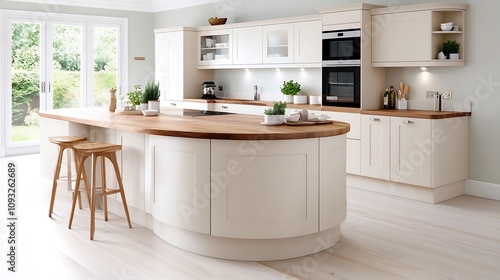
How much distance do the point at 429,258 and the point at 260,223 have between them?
50.7 inches

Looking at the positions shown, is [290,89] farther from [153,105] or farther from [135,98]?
[135,98]

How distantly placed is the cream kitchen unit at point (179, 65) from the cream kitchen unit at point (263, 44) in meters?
0.16

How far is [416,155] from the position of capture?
18.5 feet

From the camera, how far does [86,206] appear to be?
5.37 metres

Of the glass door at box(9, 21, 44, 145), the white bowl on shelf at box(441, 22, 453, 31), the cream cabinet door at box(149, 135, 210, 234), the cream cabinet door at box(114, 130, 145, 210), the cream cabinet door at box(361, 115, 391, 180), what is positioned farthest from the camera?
the glass door at box(9, 21, 44, 145)

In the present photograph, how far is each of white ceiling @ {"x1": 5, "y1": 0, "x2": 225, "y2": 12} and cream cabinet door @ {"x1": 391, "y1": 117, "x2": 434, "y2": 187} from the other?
14.7ft

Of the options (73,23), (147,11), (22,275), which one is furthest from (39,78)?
(22,275)

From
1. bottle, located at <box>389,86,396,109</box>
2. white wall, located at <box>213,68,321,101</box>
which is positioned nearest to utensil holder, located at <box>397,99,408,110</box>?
bottle, located at <box>389,86,396,109</box>

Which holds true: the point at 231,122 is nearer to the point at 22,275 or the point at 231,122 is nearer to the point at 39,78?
the point at 22,275

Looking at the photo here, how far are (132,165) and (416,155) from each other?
2998mm

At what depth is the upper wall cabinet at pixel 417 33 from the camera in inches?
222

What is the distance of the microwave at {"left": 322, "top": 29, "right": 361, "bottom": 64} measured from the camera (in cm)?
616

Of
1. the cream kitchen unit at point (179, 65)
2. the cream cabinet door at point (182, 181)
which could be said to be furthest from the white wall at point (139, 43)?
the cream cabinet door at point (182, 181)

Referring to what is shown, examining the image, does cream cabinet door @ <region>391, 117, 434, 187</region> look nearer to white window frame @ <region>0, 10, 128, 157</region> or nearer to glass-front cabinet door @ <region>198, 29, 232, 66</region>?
glass-front cabinet door @ <region>198, 29, 232, 66</region>
